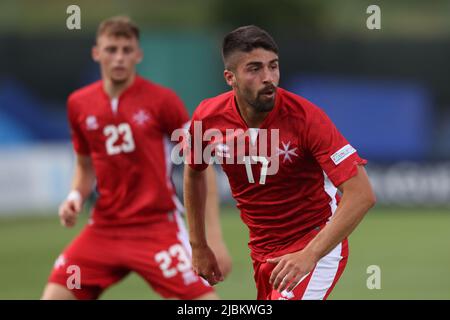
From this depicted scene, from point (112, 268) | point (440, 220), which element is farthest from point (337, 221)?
point (440, 220)

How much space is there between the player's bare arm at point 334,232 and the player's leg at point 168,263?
2.10 metres

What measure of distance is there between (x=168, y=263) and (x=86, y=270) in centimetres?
64

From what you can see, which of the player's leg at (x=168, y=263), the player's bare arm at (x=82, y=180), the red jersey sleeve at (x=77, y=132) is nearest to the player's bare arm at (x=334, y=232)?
the player's leg at (x=168, y=263)

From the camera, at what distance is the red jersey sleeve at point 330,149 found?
5516mm

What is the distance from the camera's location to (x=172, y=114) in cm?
776

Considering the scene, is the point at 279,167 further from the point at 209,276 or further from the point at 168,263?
the point at 168,263

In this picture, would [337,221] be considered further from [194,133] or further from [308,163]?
[194,133]

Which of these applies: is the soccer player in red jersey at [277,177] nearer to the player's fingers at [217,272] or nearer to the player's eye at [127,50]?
the player's fingers at [217,272]

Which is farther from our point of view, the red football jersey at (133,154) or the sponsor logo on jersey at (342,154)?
the red football jersey at (133,154)

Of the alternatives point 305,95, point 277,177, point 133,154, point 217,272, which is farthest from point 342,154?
point 305,95

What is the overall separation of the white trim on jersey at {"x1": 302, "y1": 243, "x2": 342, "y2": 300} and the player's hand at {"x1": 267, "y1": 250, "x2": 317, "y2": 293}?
25.3 inches

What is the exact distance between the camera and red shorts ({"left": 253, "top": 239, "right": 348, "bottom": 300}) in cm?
603

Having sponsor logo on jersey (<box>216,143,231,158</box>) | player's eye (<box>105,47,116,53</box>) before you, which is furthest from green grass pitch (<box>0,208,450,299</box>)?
sponsor logo on jersey (<box>216,143,231,158</box>)

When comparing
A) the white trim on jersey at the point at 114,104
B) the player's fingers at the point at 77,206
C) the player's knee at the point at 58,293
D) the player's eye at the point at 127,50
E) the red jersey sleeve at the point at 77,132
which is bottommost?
the player's knee at the point at 58,293
